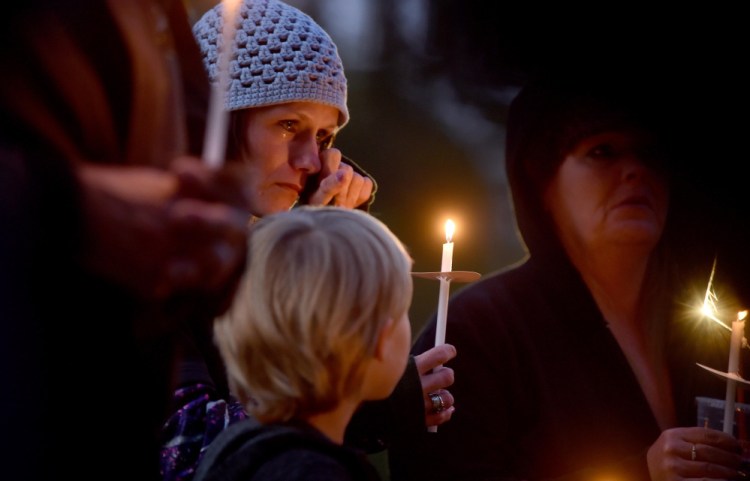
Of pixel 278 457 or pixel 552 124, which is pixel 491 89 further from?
pixel 278 457

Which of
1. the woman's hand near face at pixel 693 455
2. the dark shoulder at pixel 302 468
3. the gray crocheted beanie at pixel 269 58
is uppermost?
the gray crocheted beanie at pixel 269 58

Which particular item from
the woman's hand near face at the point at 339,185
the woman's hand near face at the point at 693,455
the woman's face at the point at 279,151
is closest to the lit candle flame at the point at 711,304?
the woman's hand near face at the point at 693,455

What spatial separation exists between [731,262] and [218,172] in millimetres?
1426

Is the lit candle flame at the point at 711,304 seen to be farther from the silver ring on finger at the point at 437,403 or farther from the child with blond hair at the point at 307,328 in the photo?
the child with blond hair at the point at 307,328

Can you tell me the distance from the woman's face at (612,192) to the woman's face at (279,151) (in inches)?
22.3

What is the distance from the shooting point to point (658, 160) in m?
1.69

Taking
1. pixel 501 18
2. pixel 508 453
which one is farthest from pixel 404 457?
pixel 501 18

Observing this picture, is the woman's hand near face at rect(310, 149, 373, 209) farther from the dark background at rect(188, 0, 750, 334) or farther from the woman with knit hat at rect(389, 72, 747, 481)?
the woman with knit hat at rect(389, 72, 747, 481)

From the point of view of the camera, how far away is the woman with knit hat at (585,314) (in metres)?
1.56

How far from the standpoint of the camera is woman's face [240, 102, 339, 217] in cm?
163

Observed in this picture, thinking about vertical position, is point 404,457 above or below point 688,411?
below

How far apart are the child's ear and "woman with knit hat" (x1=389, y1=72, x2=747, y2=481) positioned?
1.82 ft

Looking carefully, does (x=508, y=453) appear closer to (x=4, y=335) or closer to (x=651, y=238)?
(x=651, y=238)

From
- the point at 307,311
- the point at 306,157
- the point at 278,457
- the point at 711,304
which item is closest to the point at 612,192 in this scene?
the point at 711,304
